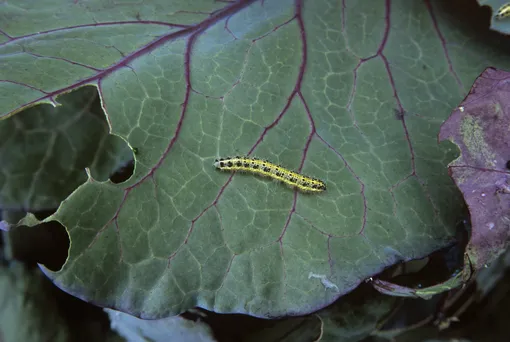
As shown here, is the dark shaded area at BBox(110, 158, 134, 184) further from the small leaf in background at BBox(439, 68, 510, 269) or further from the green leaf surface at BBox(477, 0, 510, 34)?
the green leaf surface at BBox(477, 0, 510, 34)

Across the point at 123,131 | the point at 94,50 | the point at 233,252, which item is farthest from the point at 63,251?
the point at 94,50

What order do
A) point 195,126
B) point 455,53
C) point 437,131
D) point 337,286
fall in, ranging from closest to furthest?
point 337,286
point 195,126
point 437,131
point 455,53

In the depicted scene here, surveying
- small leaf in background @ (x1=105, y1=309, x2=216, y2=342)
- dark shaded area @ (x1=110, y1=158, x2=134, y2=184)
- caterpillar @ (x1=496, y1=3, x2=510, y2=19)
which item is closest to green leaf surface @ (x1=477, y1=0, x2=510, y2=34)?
caterpillar @ (x1=496, y1=3, x2=510, y2=19)

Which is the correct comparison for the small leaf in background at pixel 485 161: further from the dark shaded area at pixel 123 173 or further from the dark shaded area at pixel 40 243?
the dark shaded area at pixel 40 243

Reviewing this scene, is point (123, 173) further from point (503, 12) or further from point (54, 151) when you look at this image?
point (503, 12)

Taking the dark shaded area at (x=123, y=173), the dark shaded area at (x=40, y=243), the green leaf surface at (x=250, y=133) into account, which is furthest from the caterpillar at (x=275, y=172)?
the dark shaded area at (x=40, y=243)

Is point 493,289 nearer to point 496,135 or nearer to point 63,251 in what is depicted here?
point 496,135
